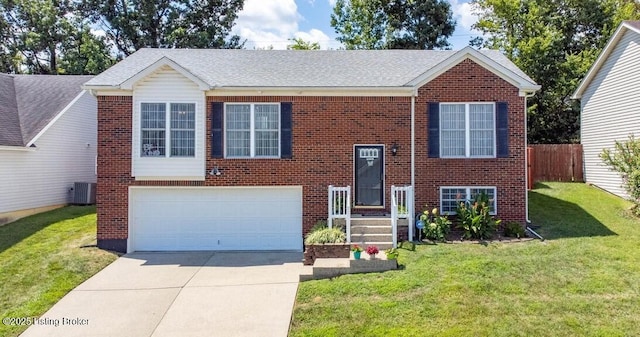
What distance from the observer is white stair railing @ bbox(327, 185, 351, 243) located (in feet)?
33.4

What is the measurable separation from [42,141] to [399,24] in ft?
70.9

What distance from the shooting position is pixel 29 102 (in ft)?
53.9

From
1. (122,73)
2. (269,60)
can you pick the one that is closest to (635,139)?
(269,60)

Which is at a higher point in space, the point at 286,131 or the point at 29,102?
the point at 29,102

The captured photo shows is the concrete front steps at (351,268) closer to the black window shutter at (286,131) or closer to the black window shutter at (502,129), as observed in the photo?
the black window shutter at (286,131)

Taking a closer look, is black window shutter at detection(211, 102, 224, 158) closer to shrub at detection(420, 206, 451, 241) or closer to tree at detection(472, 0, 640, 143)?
shrub at detection(420, 206, 451, 241)

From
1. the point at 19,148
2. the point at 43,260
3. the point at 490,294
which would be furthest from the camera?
the point at 19,148

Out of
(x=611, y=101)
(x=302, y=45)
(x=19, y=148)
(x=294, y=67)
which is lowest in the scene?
(x=19, y=148)

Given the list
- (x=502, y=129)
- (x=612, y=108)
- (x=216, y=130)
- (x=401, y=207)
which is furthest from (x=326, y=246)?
(x=612, y=108)

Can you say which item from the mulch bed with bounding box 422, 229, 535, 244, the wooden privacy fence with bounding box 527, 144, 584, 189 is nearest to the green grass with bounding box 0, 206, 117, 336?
the mulch bed with bounding box 422, 229, 535, 244

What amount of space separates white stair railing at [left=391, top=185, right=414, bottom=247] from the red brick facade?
1.62ft

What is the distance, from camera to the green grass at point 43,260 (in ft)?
25.9

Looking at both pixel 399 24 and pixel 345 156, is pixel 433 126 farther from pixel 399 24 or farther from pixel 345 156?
pixel 399 24

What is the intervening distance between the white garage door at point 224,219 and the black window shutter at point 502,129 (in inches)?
225
